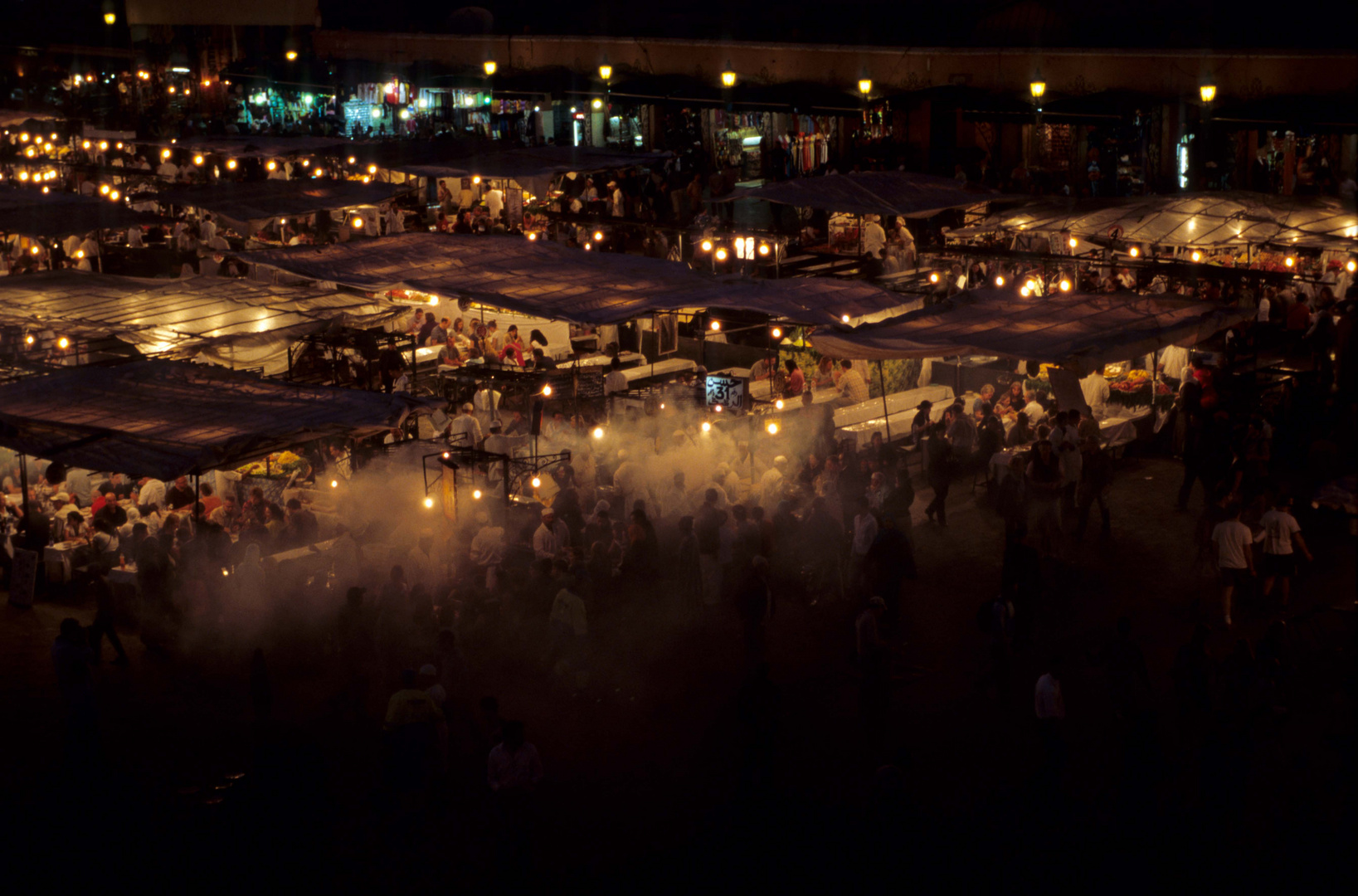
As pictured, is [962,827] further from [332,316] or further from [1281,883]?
[332,316]

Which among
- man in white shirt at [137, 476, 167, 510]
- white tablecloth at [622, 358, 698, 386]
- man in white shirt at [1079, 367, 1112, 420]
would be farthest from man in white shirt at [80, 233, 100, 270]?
man in white shirt at [1079, 367, 1112, 420]

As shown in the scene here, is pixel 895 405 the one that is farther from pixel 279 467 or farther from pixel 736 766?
pixel 736 766

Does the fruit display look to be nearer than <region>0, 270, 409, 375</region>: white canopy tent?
Yes

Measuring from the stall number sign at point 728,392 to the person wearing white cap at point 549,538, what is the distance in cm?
452

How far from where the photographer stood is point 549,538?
1516cm

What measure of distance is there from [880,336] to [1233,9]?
16448 millimetres

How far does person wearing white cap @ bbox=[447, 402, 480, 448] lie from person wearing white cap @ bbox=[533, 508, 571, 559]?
8.01 feet

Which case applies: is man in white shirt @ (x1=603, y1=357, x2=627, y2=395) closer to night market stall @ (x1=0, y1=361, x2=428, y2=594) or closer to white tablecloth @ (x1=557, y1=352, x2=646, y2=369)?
white tablecloth @ (x1=557, y1=352, x2=646, y2=369)

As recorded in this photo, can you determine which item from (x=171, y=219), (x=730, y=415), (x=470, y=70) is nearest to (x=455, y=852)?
(x=730, y=415)

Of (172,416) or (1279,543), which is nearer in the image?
(1279,543)

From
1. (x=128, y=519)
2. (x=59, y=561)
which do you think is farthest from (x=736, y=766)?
(x=128, y=519)

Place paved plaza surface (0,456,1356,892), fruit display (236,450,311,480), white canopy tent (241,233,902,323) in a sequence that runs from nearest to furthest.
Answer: paved plaza surface (0,456,1356,892), fruit display (236,450,311,480), white canopy tent (241,233,902,323)

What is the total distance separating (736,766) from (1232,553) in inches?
224

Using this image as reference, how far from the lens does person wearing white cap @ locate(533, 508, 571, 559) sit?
49.7 feet
